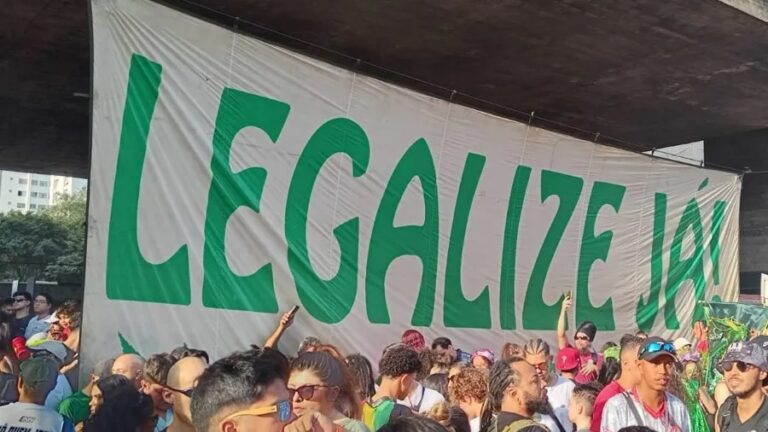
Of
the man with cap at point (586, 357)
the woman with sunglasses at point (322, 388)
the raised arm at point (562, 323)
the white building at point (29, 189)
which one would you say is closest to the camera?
the woman with sunglasses at point (322, 388)

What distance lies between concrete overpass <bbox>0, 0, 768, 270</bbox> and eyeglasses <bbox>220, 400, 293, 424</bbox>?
19.7ft

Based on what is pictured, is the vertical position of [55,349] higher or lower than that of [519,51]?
lower

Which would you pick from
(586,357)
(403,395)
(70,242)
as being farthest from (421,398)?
(70,242)

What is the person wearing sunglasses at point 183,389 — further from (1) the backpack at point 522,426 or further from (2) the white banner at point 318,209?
(2) the white banner at point 318,209

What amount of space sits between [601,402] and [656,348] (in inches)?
17.5

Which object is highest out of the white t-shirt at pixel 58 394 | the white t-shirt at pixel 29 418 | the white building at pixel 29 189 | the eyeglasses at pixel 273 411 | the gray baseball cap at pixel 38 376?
the eyeglasses at pixel 273 411

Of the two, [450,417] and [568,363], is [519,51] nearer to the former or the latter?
[568,363]

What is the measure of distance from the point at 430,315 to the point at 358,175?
1.99m

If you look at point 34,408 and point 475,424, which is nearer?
point 34,408

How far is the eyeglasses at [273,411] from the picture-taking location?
200 centimetres

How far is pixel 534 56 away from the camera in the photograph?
1172cm

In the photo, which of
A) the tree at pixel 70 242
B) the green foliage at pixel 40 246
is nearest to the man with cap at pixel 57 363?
the tree at pixel 70 242

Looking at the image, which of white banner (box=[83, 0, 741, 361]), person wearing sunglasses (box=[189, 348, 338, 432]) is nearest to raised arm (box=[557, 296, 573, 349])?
white banner (box=[83, 0, 741, 361])

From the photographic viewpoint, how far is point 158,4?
647cm
